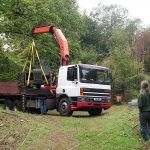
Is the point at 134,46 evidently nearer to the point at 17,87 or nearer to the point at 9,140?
the point at 17,87

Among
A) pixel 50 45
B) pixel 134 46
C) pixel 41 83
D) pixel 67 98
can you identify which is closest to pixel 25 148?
pixel 67 98

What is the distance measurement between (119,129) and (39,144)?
9.27ft

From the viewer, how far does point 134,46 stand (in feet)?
160

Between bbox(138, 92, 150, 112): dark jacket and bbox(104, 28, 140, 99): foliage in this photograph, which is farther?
bbox(104, 28, 140, 99): foliage

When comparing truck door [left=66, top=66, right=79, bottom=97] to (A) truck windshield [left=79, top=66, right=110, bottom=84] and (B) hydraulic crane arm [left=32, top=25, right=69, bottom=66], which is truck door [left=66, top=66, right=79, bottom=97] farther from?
(B) hydraulic crane arm [left=32, top=25, right=69, bottom=66]

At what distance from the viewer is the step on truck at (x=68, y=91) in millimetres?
21312

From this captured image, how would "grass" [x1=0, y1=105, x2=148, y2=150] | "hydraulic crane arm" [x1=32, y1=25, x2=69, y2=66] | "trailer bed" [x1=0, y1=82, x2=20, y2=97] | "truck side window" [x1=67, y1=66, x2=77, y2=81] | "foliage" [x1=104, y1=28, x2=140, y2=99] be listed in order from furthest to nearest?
"foliage" [x1=104, y1=28, x2=140, y2=99] < "trailer bed" [x1=0, y1=82, x2=20, y2=97] < "hydraulic crane arm" [x1=32, y1=25, x2=69, y2=66] < "truck side window" [x1=67, y1=66, x2=77, y2=81] < "grass" [x1=0, y1=105, x2=148, y2=150]

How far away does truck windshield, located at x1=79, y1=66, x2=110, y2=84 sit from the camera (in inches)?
838

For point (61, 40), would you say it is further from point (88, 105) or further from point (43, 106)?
point (88, 105)

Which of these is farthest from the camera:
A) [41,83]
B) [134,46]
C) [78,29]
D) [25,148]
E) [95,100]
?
[134,46]

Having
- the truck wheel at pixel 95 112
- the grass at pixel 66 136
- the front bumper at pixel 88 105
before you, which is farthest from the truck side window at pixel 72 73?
the grass at pixel 66 136

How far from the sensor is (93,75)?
21.6 m

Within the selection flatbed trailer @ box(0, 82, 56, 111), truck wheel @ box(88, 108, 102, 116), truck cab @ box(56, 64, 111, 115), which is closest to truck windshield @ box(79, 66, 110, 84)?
truck cab @ box(56, 64, 111, 115)

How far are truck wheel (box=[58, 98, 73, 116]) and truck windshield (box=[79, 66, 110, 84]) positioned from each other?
5.19 ft
